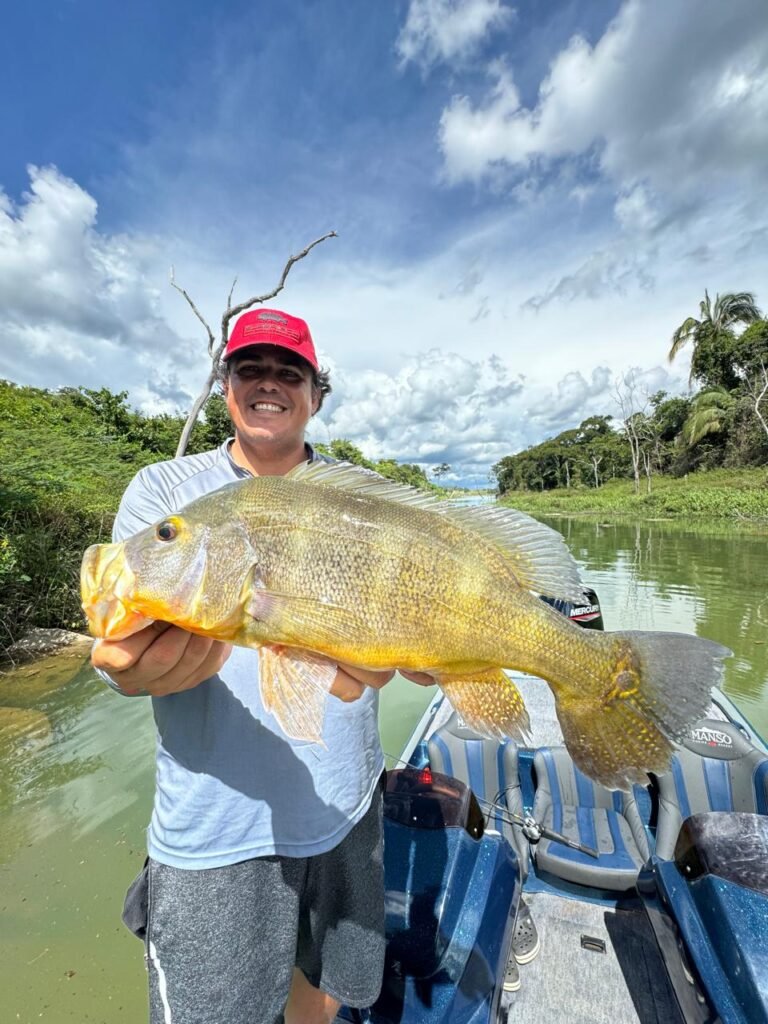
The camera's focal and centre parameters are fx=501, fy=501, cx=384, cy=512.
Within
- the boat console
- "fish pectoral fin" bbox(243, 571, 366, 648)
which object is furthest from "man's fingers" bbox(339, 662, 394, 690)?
the boat console

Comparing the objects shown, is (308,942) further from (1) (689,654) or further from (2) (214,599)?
(1) (689,654)

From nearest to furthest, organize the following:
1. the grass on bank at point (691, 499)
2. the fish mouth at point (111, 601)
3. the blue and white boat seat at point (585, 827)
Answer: the fish mouth at point (111, 601)
the blue and white boat seat at point (585, 827)
the grass on bank at point (691, 499)

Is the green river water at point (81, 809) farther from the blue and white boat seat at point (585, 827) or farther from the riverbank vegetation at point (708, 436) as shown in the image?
the riverbank vegetation at point (708, 436)

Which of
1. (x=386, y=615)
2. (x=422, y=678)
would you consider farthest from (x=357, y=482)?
(x=422, y=678)

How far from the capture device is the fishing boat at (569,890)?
1965mm

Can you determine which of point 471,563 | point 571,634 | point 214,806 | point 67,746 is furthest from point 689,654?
point 67,746

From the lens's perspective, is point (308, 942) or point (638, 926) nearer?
point (308, 942)

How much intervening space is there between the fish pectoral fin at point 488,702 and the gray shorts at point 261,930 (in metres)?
0.79

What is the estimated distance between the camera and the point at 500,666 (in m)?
1.60

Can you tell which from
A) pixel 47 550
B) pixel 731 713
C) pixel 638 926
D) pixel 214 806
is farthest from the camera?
pixel 47 550

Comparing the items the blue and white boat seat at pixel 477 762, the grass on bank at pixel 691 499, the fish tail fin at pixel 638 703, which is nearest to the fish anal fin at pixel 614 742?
the fish tail fin at pixel 638 703

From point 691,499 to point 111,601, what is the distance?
41.7m

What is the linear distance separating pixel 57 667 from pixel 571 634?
368 inches

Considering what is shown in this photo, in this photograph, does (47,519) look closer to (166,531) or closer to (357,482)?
(166,531)
